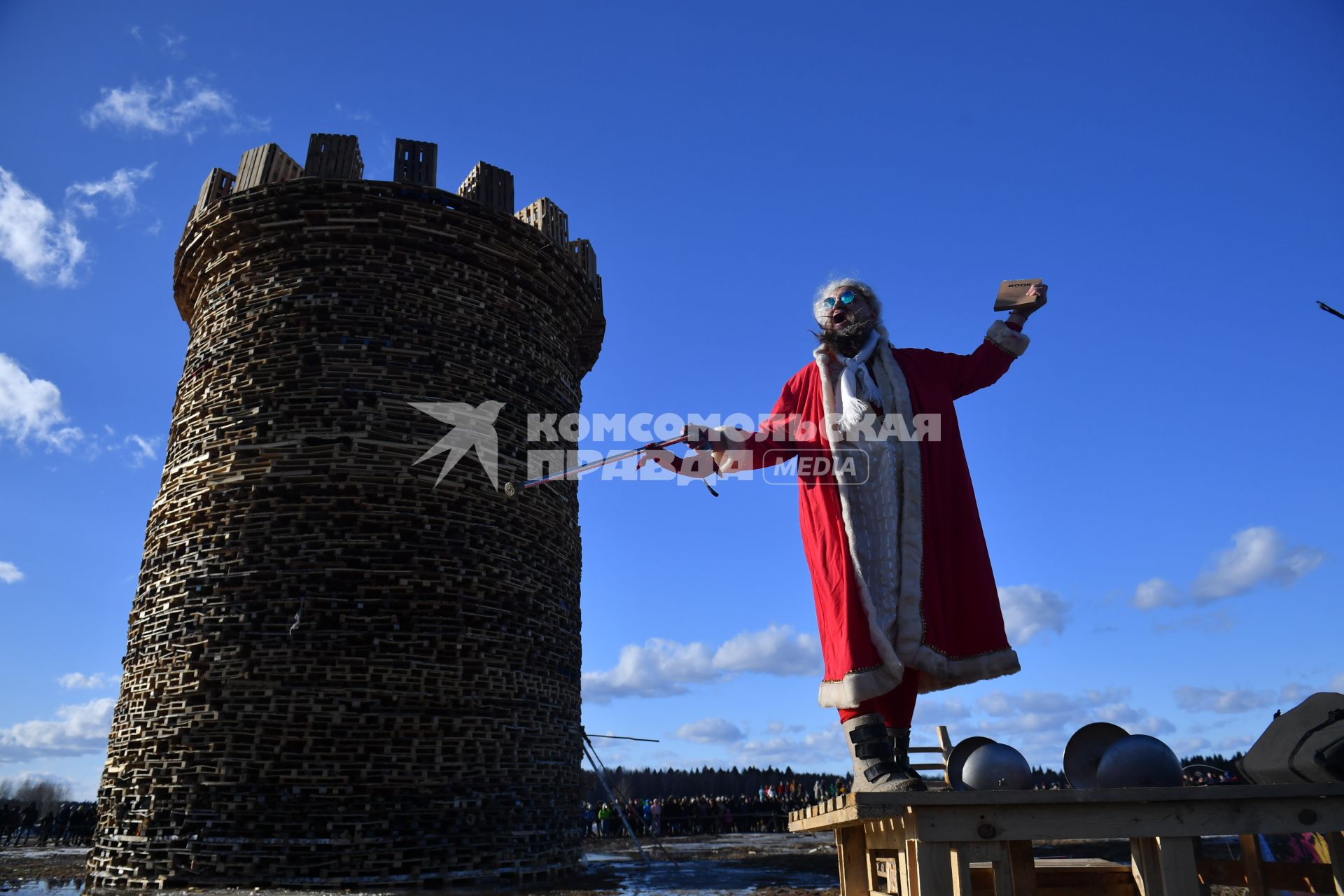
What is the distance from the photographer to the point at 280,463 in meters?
11.1

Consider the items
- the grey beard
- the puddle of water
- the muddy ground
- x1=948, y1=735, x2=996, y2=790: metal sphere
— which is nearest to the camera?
x1=948, y1=735, x2=996, y2=790: metal sphere

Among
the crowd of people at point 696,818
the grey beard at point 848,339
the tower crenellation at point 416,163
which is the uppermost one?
the tower crenellation at point 416,163

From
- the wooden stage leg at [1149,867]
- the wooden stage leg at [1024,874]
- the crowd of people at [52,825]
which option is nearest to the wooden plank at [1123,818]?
the wooden stage leg at [1149,867]

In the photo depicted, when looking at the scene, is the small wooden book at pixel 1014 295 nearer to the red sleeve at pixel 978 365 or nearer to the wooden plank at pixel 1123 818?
the red sleeve at pixel 978 365

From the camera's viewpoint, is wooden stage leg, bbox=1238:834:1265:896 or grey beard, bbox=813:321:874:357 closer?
wooden stage leg, bbox=1238:834:1265:896

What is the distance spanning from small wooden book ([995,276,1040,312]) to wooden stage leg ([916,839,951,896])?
9.29ft

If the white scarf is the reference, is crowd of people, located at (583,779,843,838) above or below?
below

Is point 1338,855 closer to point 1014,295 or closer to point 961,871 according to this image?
point 961,871

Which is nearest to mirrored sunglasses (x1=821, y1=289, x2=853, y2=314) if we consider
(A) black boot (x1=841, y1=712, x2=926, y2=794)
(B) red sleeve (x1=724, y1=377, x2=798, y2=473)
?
(B) red sleeve (x1=724, y1=377, x2=798, y2=473)

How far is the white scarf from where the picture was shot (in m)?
4.37

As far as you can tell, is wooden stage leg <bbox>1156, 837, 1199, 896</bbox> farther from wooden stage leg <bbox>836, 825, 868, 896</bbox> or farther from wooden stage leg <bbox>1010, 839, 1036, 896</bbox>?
wooden stage leg <bbox>836, 825, 868, 896</bbox>

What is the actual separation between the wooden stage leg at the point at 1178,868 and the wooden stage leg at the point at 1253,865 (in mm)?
997

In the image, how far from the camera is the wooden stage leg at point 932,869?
3.09 meters

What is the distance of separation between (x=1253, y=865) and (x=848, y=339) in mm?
2974
